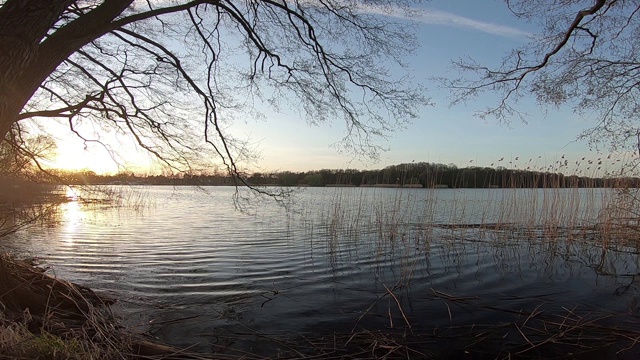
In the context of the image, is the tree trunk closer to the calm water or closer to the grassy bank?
the grassy bank

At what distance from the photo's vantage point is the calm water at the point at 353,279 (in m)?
4.45

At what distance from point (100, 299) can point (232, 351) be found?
218 centimetres

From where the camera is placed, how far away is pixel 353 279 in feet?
22.2

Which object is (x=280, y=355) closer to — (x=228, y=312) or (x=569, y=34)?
(x=228, y=312)

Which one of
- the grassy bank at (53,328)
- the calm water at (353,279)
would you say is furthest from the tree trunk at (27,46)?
the calm water at (353,279)

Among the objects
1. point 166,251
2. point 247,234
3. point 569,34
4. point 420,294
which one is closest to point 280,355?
point 420,294

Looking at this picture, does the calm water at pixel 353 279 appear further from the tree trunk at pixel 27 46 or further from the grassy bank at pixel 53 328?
the tree trunk at pixel 27 46

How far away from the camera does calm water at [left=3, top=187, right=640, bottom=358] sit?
445 cm

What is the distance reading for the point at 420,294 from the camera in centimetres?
577

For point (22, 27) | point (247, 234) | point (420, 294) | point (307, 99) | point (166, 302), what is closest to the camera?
point (22, 27)

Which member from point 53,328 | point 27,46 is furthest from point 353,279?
point 27,46

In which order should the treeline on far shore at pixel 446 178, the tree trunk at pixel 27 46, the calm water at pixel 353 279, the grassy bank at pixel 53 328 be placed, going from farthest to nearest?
the treeline on far shore at pixel 446 178
the calm water at pixel 353 279
the tree trunk at pixel 27 46
the grassy bank at pixel 53 328

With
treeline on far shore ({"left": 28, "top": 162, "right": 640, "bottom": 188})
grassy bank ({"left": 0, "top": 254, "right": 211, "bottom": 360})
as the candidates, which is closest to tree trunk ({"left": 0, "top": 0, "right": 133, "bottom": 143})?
grassy bank ({"left": 0, "top": 254, "right": 211, "bottom": 360})

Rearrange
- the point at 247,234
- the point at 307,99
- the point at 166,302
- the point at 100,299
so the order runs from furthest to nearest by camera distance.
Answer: the point at 247,234, the point at 307,99, the point at 166,302, the point at 100,299
